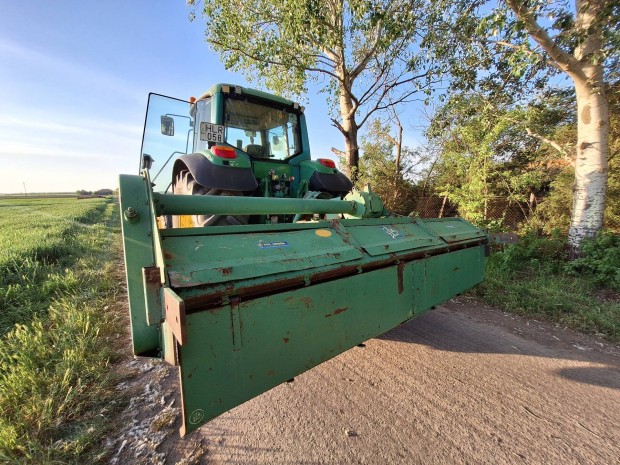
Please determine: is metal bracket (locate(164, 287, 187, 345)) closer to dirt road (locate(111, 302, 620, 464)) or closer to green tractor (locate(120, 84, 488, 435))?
green tractor (locate(120, 84, 488, 435))

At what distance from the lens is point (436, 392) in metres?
2.23

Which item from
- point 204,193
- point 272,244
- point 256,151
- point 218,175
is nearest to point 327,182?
point 256,151

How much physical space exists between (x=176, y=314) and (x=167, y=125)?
12.2ft

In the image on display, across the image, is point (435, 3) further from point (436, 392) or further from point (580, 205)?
point (436, 392)

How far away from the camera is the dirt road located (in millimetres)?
1706

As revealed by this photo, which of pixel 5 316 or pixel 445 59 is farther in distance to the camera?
pixel 445 59

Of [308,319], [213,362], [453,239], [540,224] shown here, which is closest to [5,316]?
[213,362]

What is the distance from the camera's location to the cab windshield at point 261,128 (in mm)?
3795

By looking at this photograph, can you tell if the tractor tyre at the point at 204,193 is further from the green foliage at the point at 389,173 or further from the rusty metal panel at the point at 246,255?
the green foliage at the point at 389,173

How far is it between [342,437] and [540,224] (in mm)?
7485

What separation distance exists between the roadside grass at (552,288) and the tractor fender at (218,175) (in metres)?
3.66

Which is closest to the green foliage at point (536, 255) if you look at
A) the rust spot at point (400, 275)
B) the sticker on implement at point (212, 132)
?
the rust spot at point (400, 275)

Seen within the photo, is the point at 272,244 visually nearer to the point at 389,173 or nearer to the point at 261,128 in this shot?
the point at 261,128

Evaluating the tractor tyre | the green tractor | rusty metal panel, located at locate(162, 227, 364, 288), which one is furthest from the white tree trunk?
the tractor tyre
